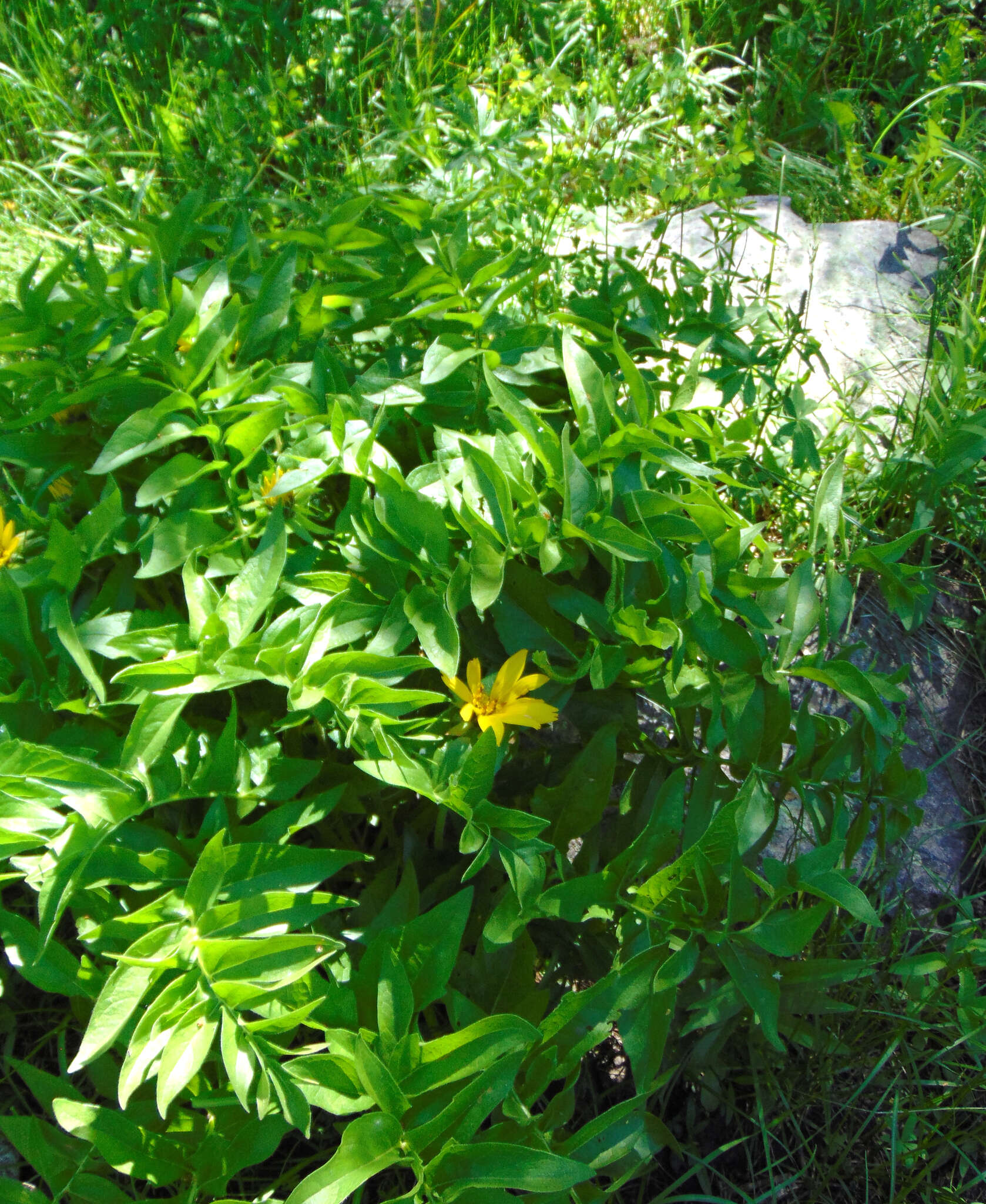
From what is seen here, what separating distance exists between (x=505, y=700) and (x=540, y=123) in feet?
8.29

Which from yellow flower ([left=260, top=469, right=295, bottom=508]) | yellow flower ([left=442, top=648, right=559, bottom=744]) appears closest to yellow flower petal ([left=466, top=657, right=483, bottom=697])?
yellow flower ([left=442, top=648, right=559, bottom=744])

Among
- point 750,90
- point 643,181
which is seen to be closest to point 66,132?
point 643,181

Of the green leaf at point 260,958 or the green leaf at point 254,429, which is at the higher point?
the green leaf at point 254,429

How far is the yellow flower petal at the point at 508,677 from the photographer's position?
56.2 inches

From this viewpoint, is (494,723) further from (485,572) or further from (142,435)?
(142,435)

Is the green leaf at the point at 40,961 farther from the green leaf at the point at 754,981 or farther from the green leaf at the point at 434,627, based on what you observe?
the green leaf at the point at 754,981

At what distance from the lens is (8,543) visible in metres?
1.59

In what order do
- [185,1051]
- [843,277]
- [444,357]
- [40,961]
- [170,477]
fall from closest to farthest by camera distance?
[185,1051]
[40,961]
[170,477]
[444,357]
[843,277]

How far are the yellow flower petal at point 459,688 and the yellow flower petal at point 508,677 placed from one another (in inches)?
1.3

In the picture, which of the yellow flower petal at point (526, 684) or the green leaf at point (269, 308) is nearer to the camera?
the yellow flower petal at point (526, 684)

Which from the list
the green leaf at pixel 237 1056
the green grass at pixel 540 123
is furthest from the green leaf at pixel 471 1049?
the green grass at pixel 540 123

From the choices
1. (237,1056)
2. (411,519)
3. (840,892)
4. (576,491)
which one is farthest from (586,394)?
(237,1056)

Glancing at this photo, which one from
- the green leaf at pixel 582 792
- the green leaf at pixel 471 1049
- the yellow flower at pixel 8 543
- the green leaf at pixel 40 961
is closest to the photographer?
the green leaf at pixel 471 1049

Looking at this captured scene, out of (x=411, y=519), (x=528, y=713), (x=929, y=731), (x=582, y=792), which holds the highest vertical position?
(x=411, y=519)
